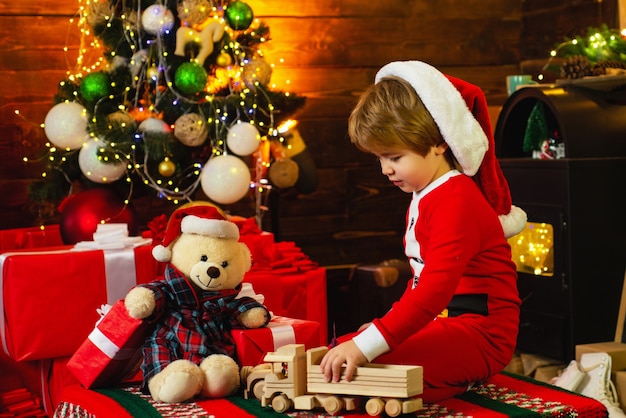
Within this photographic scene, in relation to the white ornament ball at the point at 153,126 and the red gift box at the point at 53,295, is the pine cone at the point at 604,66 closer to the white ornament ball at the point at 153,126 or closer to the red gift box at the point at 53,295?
the white ornament ball at the point at 153,126

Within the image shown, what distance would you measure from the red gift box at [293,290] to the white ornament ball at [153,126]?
59cm

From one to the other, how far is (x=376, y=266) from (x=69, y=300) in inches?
55.7

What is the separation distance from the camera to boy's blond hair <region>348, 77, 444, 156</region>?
1875 mm

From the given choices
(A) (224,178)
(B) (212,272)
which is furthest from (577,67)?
(B) (212,272)

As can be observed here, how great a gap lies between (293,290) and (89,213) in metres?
0.71

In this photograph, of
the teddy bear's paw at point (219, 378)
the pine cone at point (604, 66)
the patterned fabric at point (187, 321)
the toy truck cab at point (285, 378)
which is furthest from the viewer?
the pine cone at point (604, 66)

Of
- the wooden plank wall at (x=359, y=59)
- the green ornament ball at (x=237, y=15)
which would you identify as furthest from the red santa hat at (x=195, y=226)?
the wooden plank wall at (x=359, y=59)

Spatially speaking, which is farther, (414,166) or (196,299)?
(196,299)

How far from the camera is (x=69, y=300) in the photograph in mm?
2738

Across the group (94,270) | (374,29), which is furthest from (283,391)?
(374,29)

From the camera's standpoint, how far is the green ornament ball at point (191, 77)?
3.14 m

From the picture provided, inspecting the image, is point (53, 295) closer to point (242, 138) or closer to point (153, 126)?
point (153, 126)

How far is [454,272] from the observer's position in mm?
1815

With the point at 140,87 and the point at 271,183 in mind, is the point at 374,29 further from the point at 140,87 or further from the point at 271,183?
the point at 140,87
